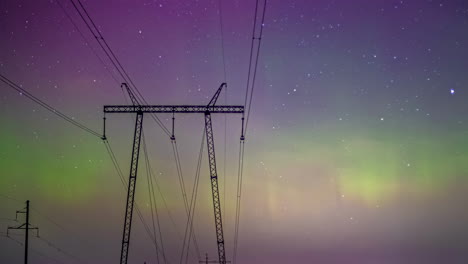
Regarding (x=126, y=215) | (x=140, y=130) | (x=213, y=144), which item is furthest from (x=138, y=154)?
(x=213, y=144)

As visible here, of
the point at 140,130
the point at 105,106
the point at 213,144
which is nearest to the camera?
the point at 105,106

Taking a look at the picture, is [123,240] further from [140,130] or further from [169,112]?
[169,112]

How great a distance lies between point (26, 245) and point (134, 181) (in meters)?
16.1

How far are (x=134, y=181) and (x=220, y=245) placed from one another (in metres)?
18.7

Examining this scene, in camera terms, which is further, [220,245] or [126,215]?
[220,245]

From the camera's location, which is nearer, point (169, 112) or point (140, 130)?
point (169, 112)

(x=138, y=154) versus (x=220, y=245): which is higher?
(x=138, y=154)

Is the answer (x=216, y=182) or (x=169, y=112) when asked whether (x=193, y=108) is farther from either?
(x=216, y=182)

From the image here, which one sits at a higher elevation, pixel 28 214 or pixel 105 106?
pixel 105 106

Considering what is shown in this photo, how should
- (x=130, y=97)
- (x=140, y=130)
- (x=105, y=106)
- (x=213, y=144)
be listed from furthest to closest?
(x=213, y=144) < (x=140, y=130) < (x=130, y=97) < (x=105, y=106)

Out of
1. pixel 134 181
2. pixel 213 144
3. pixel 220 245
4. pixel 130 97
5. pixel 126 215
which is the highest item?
pixel 130 97

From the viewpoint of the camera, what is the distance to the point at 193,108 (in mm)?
53438

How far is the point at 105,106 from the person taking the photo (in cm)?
5059

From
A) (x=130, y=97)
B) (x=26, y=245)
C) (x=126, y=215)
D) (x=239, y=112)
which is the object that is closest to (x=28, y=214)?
(x=26, y=245)
